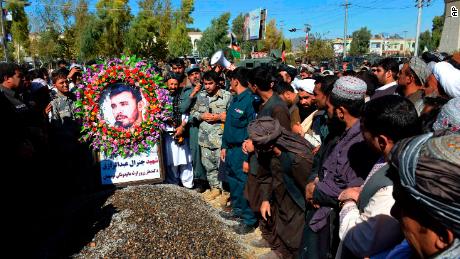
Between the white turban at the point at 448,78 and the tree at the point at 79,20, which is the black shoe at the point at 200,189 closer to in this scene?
the white turban at the point at 448,78

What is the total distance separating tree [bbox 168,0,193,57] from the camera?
36.6m

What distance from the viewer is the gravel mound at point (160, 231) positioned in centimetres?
379

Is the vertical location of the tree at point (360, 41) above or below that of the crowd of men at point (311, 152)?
above

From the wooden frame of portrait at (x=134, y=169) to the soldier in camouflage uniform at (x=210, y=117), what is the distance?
65cm

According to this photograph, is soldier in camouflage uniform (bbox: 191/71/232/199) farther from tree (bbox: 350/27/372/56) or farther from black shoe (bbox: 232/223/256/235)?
tree (bbox: 350/27/372/56)

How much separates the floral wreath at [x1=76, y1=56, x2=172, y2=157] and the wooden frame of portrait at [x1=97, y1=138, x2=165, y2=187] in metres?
0.11

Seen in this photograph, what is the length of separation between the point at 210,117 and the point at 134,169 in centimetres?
135

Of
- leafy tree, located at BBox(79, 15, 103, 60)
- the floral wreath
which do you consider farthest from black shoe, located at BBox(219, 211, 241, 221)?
leafy tree, located at BBox(79, 15, 103, 60)

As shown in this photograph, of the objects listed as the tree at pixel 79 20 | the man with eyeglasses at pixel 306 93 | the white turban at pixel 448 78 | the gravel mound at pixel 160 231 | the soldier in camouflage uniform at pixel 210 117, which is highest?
the tree at pixel 79 20

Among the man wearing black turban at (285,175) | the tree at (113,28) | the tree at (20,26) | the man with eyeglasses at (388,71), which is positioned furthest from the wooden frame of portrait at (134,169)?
the tree at (20,26)

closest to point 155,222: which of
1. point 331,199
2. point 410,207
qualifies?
point 331,199

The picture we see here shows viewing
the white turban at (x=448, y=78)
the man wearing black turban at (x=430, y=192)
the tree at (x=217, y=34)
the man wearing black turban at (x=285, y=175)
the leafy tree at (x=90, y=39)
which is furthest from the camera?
the tree at (x=217, y=34)

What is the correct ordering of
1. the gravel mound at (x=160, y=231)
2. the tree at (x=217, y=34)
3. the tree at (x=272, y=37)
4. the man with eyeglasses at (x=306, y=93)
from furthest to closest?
the tree at (x=272, y=37)
the tree at (x=217, y=34)
the man with eyeglasses at (x=306, y=93)
the gravel mound at (x=160, y=231)

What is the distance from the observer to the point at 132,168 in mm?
5539
